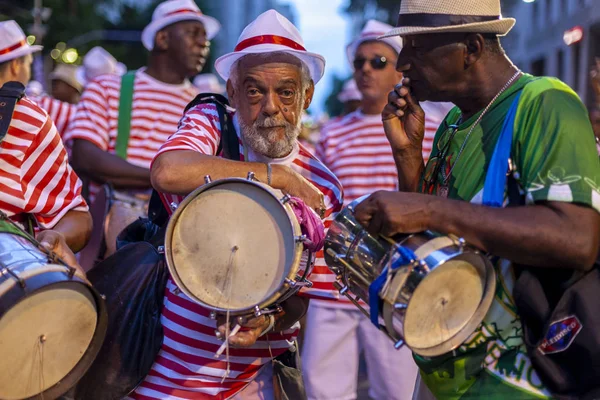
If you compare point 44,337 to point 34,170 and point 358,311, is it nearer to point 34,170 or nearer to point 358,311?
point 34,170

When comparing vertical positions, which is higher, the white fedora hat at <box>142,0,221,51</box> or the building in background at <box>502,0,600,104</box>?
the white fedora hat at <box>142,0,221,51</box>

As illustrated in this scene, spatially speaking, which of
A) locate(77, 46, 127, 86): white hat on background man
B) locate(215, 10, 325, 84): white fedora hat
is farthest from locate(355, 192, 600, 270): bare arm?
locate(77, 46, 127, 86): white hat on background man

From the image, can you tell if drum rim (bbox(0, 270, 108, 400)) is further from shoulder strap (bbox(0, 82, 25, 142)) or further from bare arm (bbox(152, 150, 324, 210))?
Answer: shoulder strap (bbox(0, 82, 25, 142))

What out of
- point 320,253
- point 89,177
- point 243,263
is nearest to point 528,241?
point 243,263

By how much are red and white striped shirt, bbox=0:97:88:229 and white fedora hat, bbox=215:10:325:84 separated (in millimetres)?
744

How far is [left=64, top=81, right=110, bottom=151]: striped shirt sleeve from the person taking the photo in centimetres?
574

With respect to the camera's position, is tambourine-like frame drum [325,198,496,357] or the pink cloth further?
the pink cloth

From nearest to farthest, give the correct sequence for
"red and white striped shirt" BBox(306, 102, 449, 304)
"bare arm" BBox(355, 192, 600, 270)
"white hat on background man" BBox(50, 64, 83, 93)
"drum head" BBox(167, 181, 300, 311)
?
"bare arm" BBox(355, 192, 600, 270) < "drum head" BBox(167, 181, 300, 311) < "red and white striped shirt" BBox(306, 102, 449, 304) < "white hat on background man" BBox(50, 64, 83, 93)

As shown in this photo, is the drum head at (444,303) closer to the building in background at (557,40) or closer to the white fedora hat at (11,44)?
the white fedora hat at (11,44)

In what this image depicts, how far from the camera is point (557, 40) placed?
3462 centimetres

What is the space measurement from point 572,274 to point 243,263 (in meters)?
1.02

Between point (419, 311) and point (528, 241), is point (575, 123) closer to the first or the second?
point (528, 241)

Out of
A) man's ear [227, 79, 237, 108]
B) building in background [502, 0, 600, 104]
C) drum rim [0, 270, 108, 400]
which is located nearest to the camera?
drum rim [0, 270, 108, 400]

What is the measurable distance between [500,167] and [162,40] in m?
4.38
